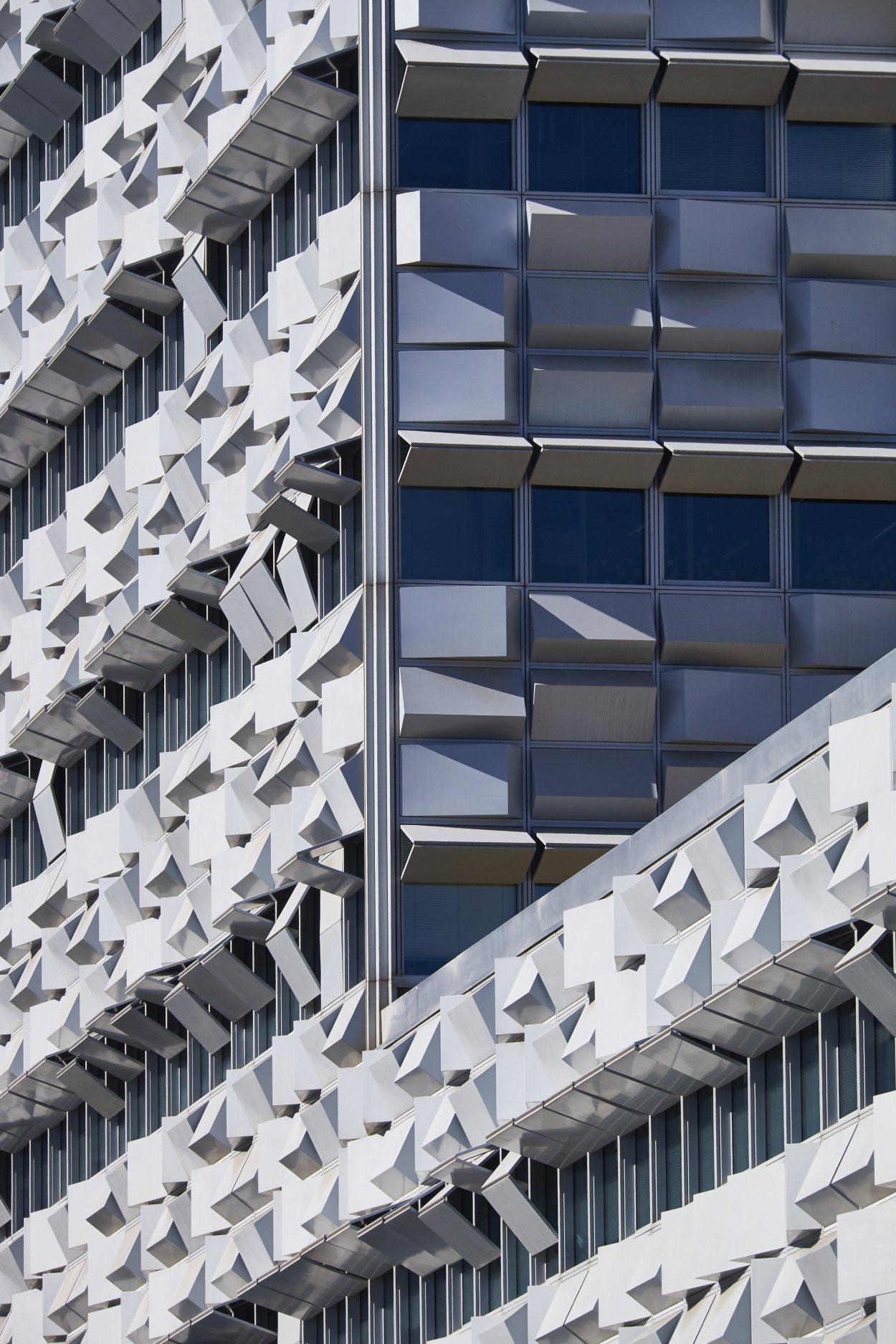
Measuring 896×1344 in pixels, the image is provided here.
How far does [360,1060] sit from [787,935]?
11792 millimetres

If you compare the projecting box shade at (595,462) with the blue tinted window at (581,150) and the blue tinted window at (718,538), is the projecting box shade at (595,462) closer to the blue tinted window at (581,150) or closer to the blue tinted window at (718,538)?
the blue tinted window at (718,538)

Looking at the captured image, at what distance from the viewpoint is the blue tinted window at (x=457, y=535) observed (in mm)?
35656

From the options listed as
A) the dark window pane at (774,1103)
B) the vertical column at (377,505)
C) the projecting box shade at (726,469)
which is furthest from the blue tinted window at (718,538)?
the dark window pane at (774,1103)

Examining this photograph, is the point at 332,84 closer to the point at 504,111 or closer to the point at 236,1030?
the point at 504,111

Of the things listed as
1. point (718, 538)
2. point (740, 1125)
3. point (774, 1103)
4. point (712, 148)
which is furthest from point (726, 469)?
point (774, 1103)

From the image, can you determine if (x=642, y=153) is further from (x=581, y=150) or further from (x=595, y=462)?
(x=595, y=462)

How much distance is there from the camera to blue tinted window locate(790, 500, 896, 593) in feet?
119

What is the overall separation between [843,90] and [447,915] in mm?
11023

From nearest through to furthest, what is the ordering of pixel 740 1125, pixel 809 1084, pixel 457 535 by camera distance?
pixel 809 1084, pixel 740 1125, pixel 457 535

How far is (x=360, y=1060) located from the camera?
34.8m

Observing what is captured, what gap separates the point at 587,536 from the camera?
118ft

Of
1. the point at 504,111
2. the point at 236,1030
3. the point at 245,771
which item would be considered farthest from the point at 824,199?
the point at 236,1030

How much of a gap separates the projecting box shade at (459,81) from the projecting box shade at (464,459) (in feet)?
13.0

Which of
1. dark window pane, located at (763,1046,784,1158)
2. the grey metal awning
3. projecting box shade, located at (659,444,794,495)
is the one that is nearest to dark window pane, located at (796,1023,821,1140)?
dark window pane, located at (763,1046,784,1158)
